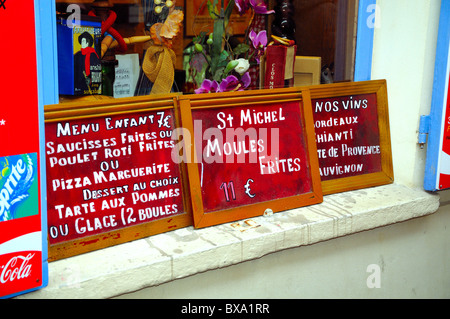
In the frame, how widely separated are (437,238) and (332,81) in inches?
47.9

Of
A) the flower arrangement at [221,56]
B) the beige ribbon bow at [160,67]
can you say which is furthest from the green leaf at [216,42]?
the beige ribbon bow at [160,67]

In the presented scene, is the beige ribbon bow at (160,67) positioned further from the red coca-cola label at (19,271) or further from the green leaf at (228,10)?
the red coca-cola label at (19,271)

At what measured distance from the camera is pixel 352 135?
3021 millimetres

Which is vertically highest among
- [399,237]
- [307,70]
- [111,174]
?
[307,70]

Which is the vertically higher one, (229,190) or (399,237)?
(229,190)

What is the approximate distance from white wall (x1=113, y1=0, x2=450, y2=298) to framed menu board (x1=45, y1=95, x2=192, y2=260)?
72 centimetres

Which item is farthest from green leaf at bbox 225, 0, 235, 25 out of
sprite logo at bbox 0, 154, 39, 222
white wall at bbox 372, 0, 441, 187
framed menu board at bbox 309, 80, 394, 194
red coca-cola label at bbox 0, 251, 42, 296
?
red coca-cola label at bbox 0, 251, 42, 296

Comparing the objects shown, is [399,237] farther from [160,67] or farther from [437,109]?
[160,67]

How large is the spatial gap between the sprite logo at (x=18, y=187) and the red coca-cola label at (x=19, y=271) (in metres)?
0.14

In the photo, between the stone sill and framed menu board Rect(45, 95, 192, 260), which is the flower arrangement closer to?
framed menu board Rect(45, 95, 192, 260)

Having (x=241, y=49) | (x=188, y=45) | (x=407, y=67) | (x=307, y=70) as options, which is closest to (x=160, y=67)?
(x=188, y=45)

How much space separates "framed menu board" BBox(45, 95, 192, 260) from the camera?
2.11 metres

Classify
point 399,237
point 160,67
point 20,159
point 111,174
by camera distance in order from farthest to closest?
point 399,237
point 160,67
point 111,174
point 20,159

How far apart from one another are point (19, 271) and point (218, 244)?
81 centimetres
